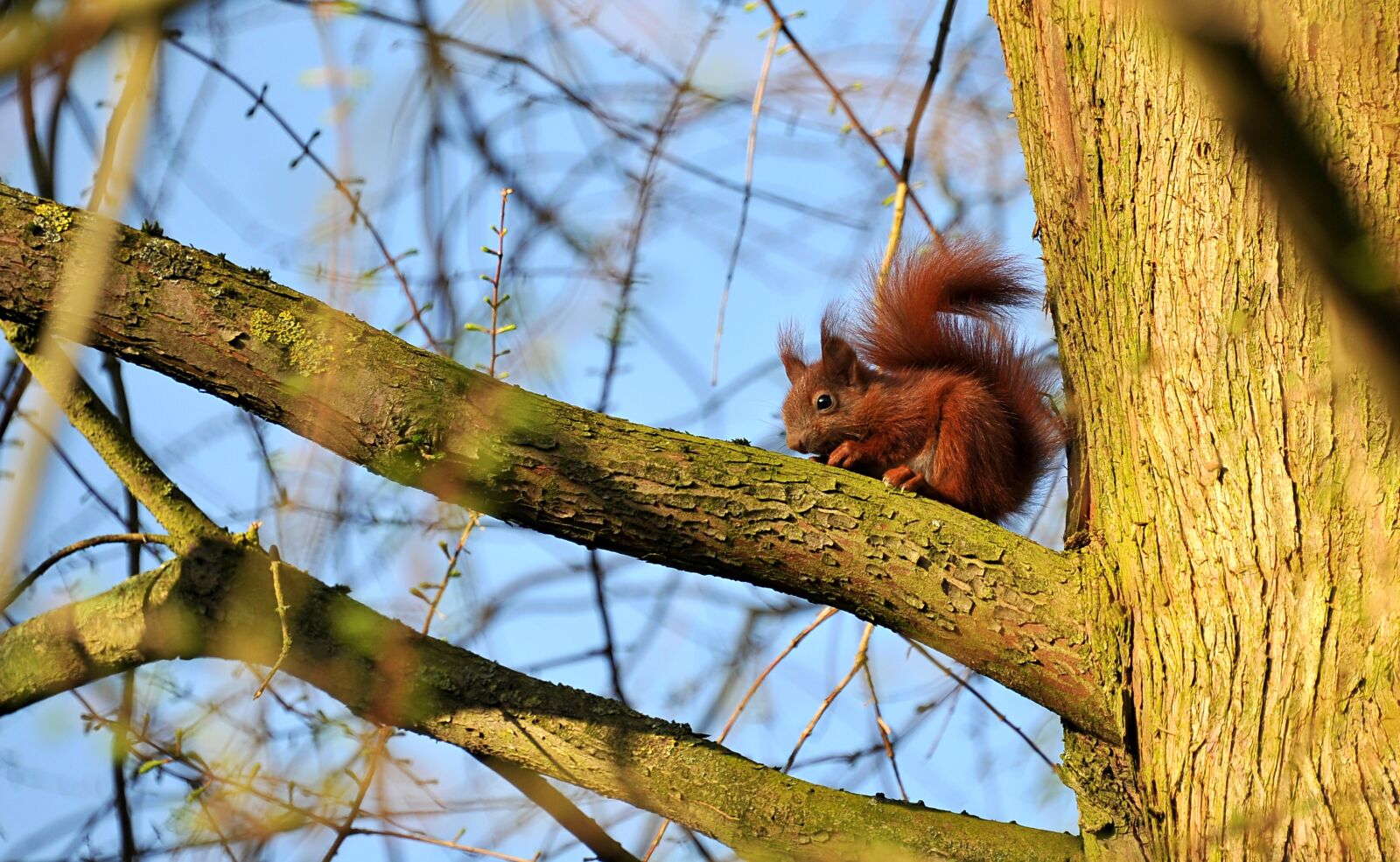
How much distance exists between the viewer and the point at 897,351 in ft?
11.2

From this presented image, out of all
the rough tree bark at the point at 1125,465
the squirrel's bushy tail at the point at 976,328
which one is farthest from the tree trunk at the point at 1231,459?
the squirrel's bushy tail at the point at 976,328

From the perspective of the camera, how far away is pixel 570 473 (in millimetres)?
2088

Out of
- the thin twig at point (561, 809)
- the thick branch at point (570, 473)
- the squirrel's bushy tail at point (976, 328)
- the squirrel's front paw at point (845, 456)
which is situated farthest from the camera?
the squirrel's front paw at point (845, 456)

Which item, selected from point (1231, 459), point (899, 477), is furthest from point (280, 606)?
point (1231, 459)

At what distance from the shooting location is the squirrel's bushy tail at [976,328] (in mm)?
3102

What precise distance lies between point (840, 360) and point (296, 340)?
1.84m

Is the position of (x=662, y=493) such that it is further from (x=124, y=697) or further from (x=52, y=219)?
(x=124, y=697)

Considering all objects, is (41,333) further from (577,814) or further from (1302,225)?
(1302,225)

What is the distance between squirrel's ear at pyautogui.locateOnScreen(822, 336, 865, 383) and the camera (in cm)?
356

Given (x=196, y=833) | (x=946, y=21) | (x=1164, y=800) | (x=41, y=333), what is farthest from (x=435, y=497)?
(x=946, y=21)

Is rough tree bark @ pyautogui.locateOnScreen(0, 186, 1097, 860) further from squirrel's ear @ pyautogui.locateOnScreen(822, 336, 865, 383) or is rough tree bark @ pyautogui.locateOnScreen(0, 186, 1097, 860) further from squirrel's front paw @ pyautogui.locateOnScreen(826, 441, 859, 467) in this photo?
squirrel's ear @ pyautogui.locateOnScreen(822, 336, 865, 383)

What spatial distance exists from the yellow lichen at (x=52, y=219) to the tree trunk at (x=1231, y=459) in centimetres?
176

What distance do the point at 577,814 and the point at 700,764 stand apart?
0.45 metres

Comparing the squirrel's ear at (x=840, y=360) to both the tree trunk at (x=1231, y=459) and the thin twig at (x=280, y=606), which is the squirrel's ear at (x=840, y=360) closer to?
the tree trunk at (x=1231, y=459)
